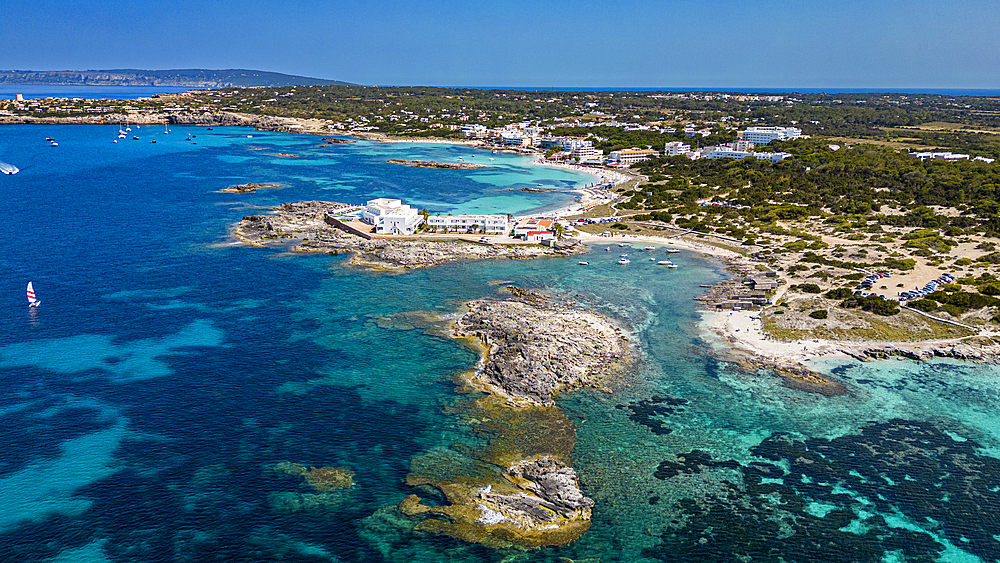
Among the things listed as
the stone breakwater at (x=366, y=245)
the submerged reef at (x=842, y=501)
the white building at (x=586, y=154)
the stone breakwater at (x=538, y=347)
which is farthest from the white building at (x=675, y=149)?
the submerged reef at (x=842, y=501)

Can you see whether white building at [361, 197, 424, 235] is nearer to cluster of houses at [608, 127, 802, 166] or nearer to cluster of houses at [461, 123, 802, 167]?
cluster of houses at [461, 123, 802, 167]

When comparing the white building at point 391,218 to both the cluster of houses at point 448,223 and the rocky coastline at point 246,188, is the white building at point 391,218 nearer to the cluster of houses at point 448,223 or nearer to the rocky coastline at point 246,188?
the cluster of houses at point 448,223

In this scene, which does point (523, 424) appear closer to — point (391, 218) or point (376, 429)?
point (376, 429)

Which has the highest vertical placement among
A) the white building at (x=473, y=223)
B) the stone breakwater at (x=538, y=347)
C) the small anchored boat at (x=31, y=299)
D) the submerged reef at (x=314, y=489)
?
the white building at (x=473, y=223)

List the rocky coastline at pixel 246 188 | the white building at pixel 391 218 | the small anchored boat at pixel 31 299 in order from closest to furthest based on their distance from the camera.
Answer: the small anchored boat at pixel 31 299
the white building at pixel 391 218
the rocky coastline at pixel 246 188

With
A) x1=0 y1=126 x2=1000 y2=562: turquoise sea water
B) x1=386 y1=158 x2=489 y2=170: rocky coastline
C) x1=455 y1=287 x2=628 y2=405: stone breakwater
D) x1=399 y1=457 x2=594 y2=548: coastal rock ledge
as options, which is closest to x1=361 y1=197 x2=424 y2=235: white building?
x1=0 y1=126 x2=1000 y2=562: turquoise sea water

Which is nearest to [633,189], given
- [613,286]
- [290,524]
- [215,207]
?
[613,286]
